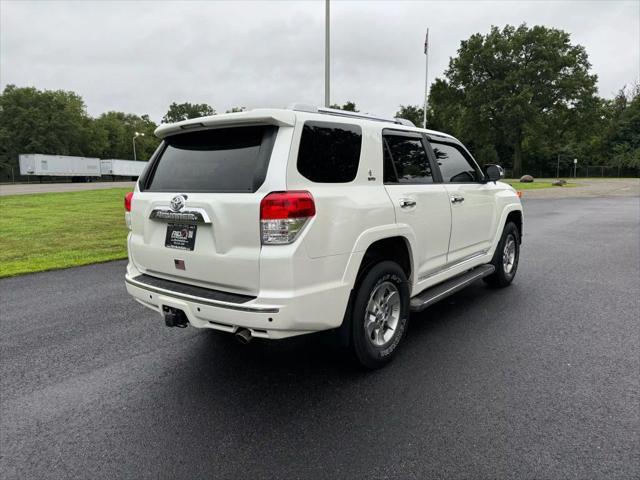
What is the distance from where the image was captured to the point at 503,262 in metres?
5.66

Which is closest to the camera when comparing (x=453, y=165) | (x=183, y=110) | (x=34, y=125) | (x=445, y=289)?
(x=445, y=289)

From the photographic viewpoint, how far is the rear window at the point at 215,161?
286 cm

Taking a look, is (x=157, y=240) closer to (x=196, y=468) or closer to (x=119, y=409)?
(x=119, y=409)

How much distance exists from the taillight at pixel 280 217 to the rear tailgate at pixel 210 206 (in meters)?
0.05

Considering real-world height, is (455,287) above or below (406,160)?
below

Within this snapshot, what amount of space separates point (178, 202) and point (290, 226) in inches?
35.4

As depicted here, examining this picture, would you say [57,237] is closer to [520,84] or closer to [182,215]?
[182,215]

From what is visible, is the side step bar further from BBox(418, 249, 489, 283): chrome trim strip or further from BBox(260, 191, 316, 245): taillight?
BBox(260, 191, 316, 245): taillight

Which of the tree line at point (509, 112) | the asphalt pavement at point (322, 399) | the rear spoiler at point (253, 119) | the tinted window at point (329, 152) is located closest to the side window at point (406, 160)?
the tinted window at point (329, 152)

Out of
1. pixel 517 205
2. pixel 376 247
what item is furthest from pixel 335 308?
pixel 517 205

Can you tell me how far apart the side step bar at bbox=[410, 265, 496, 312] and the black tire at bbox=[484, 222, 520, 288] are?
0.33 m

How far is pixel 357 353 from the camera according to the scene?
3242 mm

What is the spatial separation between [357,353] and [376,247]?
2.70 ft

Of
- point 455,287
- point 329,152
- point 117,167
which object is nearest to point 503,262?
point 455,287
